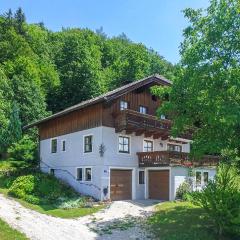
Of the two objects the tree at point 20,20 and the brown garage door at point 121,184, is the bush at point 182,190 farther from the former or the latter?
the tree at point 20,20

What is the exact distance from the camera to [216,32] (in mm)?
22328

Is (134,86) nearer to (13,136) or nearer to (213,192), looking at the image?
(213,192)

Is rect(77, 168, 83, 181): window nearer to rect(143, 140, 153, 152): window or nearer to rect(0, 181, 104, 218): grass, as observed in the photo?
rect(0, 181, 104, 218): grass

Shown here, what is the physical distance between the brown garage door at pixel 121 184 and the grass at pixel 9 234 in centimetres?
1325

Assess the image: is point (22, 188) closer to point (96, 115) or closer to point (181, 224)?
point (96, 115)

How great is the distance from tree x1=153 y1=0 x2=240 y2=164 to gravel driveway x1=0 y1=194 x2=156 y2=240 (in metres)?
6.09

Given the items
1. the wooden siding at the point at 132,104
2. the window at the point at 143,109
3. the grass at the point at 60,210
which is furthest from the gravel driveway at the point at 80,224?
the window at the point at 143,109

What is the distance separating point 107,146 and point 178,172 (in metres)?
6.10

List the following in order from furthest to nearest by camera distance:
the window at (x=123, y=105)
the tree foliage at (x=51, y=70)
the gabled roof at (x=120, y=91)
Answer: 1. the tree foliage at (x=51, y=70)
2. the window at (x=123, y=105)
3. the gabled roof at (x=120, y=91)

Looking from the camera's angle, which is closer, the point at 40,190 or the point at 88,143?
the point at 40,190

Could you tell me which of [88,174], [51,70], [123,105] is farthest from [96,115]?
[51,70]

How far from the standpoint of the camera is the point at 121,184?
31547mm

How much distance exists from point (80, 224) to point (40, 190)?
973cm

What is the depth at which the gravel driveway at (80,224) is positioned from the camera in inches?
729
